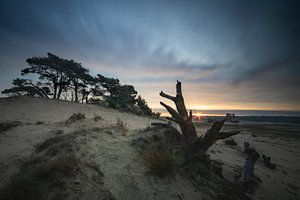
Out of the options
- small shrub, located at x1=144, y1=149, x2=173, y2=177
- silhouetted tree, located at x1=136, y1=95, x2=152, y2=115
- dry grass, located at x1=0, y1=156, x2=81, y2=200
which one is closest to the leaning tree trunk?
small shrub, located at x1=144, y1=149, x2=173, y2=177

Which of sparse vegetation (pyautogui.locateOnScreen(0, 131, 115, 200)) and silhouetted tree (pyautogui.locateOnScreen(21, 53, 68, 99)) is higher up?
Answer: silhouetted tree (pyautogui.locateOnScreen(21, 53, 68, 99))

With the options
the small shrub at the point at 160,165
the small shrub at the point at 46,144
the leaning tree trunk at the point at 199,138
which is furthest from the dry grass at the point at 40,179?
the leaning tree trunk at the point at 199,138

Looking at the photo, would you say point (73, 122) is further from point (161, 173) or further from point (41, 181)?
point (161, 173)

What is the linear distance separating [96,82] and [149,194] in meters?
28.9

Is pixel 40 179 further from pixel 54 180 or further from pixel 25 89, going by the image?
pixel 25 89

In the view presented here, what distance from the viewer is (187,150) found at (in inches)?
179

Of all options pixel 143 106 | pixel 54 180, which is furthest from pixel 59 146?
pixel 143 106

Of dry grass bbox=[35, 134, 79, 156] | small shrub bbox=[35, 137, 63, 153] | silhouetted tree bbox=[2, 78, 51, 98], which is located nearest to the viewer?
dry grass bbox=[35, 134, 79, 156]

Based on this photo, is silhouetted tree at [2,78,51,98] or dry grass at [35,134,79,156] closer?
dry grass at [35,134,79,156]

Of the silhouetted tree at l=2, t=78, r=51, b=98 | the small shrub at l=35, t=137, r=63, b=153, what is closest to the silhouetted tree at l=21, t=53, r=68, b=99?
the silhouetted tree at l=2, t=78, r=51, b=98

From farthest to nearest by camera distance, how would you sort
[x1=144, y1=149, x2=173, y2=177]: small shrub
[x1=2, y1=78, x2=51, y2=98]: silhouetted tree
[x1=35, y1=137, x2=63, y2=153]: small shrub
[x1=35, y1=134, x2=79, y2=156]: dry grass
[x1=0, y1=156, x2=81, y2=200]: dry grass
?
[x1=2, y1=78, x2=51, y2=98]: silhouetted tree → [x1=35, y1=137, x2=63, y2=153]: small shrub → [x1=35, y1=134, x2=79, y2=156]: dry grass → [x1=144, y1=149, x2=173, y2=177]: small shrub → [x1=0, y1=156, x2=81, y2=200]: dry grass

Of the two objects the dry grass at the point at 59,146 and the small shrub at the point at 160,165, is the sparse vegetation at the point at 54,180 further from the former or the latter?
the small shrub at the point at 160,165

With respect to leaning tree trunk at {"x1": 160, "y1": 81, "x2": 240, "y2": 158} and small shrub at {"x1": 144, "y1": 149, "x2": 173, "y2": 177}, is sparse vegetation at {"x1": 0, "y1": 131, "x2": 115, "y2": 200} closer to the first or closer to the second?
small shrub at {"x1": 144, "y1": 149, "x2": 173, "y2": 177}

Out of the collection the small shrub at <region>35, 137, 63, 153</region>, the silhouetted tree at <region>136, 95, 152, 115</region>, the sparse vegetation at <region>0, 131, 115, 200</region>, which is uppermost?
the silhouetted tree at <region>136, 95, 152, 115</region>
